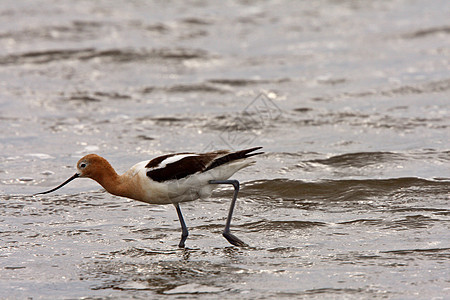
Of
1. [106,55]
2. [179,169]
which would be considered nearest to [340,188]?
[179,169]

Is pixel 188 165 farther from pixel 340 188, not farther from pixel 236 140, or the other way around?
pixel 236 140

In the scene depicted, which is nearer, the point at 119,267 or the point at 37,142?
the point at 119,267

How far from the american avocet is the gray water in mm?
492

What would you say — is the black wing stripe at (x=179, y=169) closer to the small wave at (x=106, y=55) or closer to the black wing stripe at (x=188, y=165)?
the black wing stripe at (x=188, y=165)

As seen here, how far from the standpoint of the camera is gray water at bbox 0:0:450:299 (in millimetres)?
6254

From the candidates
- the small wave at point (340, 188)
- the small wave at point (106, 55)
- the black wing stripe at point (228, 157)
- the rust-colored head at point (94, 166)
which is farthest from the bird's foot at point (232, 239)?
the small wave at point (106, 55)

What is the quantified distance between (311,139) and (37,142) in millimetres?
3943

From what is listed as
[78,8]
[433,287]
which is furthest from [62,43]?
[433,287]

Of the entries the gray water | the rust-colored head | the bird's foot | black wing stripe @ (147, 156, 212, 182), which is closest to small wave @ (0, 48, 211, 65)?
the gray water

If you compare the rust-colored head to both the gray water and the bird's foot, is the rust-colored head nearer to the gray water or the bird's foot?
the gray water

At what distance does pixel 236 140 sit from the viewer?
10.8 meters

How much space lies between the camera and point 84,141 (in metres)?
10.7

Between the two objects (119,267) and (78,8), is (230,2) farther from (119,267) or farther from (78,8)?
(119,267)

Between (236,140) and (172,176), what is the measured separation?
4.22m
